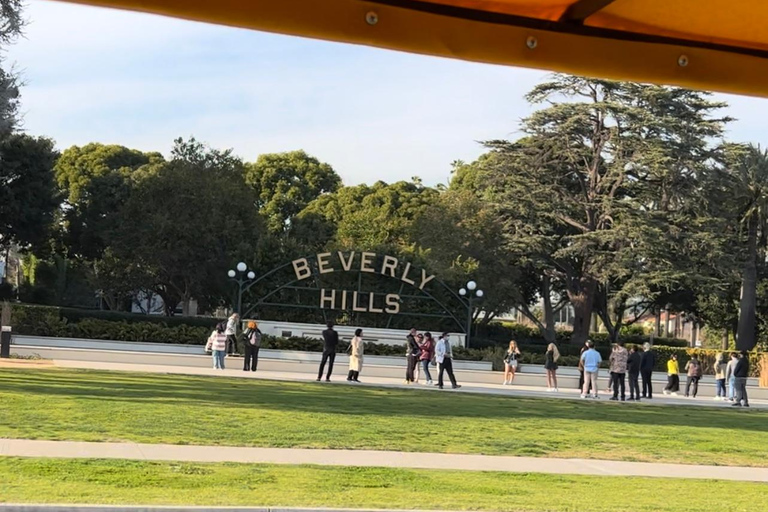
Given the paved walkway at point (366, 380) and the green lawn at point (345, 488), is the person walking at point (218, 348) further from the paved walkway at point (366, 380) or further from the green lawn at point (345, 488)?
the green lawn at point (345, 488)

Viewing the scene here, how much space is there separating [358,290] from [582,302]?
16.1 meters

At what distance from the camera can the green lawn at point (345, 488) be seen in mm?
9578

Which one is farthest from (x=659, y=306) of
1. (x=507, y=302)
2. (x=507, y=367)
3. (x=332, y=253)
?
(x=507, y=367)

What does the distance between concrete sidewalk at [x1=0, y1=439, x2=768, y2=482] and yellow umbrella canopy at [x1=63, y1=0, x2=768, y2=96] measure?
31.4 feet

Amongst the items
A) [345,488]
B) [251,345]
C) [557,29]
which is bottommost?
[345,488]

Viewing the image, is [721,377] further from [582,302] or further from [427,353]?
[582,302]

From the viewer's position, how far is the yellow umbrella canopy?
297 centimetres

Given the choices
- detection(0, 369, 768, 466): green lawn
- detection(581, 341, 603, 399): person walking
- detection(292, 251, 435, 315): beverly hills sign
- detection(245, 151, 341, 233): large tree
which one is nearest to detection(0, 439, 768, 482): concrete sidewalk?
Answer: detection(0, 369, 768, 466): green lawn

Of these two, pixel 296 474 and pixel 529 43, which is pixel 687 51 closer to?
pixel 529 43

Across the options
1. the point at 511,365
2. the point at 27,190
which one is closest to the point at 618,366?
the point at 511,365

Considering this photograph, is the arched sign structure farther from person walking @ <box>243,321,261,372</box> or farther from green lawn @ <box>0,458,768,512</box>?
green lawn @ <box>0,458,768,512</box>

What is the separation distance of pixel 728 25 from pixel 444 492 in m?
8.11

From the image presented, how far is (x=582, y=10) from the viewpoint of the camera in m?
3.26

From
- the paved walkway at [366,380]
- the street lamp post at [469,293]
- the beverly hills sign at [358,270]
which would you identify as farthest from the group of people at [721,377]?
the beverly hills sign at [358,270]
